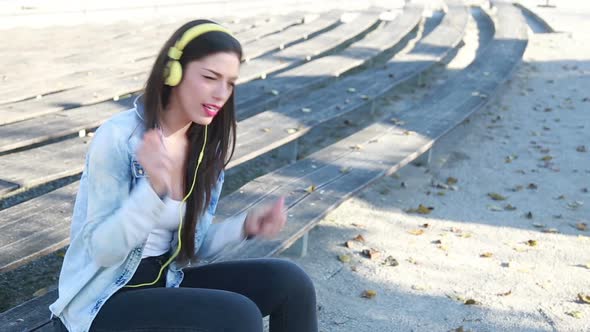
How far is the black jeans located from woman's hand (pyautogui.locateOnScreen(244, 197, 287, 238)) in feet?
0.57

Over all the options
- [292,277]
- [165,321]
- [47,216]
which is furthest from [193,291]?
[47,216]

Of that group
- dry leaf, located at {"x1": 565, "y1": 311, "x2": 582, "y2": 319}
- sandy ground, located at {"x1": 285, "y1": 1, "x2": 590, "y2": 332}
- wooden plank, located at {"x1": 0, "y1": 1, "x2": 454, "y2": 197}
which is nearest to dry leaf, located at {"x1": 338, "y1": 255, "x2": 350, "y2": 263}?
sandy ground, located at {"x1": 285, "y1": 1, "x2": 590, "y2": 332}

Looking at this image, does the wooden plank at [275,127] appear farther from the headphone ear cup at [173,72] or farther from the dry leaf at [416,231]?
the headphone ear cup at [173,72]

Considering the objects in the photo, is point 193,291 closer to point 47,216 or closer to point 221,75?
point 221,75

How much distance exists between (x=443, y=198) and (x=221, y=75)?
3.18 meters

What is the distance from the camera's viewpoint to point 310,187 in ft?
13.7

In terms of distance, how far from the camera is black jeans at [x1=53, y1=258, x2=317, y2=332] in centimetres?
209

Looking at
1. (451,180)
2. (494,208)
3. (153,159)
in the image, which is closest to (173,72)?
(153,159)

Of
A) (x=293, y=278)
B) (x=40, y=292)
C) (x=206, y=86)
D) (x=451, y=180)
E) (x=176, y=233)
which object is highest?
(x=206, y=86)

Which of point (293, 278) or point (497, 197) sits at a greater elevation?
point (293, 278)

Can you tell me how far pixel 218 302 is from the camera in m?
2.15

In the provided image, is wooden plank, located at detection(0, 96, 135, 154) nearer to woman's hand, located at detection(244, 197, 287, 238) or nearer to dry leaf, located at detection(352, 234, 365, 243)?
dry leaf, located at detection(352, 234, 365, 243)

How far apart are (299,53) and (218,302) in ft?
19.0

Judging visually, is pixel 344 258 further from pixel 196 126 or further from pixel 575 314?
pixel 196 126
